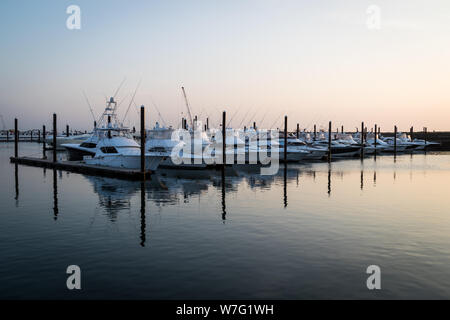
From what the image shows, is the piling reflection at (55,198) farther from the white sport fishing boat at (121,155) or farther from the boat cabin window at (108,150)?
the boat cabin window at (108,150)

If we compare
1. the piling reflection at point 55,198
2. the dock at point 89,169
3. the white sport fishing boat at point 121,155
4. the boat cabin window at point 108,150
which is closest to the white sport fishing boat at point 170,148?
the white sport fishing boat at point 121,155

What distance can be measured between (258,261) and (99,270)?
4.22 metres

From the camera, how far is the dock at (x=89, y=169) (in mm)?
30859

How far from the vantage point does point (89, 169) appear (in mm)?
35719

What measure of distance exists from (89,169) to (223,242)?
24788mm

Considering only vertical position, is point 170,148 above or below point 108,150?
above

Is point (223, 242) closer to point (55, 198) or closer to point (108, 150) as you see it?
point (55, 198)

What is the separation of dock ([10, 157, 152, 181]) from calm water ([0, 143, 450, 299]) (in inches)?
158

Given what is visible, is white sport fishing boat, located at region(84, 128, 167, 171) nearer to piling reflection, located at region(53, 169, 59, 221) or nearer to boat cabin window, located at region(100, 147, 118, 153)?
boat cabin window, located at region(100, 147, 118, 153)

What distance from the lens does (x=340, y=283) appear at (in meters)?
9.99

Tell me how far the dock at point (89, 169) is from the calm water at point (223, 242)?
4.03 meters

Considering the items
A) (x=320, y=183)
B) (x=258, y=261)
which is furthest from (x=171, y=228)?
(x=320, y=183)

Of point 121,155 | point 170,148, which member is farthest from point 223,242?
point 170,148
